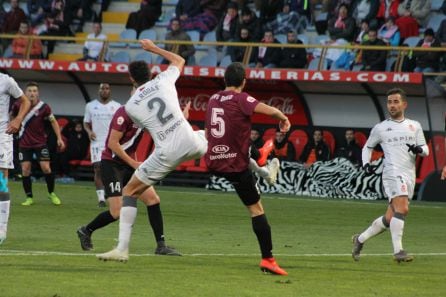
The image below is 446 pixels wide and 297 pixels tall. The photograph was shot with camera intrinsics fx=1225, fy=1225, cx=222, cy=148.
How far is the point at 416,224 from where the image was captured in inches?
765

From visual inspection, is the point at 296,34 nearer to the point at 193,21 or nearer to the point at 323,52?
the point at 323,52

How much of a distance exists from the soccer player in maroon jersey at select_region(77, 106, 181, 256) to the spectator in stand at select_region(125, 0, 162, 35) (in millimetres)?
16919

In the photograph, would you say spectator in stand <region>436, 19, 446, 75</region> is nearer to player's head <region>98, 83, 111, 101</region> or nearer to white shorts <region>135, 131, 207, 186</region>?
player's head <region>98, 83, 111, 101</region>

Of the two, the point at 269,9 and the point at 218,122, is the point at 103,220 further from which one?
the point at 269,9

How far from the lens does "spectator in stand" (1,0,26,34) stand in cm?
3158

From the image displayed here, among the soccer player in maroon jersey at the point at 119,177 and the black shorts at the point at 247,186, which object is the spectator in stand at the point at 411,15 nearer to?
the soccer player in maroon jersey at the point at 119,177

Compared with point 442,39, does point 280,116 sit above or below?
above

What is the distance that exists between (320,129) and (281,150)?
3.86 feet

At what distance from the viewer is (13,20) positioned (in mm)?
31625

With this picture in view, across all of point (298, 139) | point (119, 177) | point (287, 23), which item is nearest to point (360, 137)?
point (298, 139)

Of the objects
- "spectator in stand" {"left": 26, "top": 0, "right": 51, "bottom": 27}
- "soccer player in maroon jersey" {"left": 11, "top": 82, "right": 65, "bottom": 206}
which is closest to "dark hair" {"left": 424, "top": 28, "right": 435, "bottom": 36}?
"soccer player in maroon jersey" {"left": 11, "top": 82, "right": 65, "bottom": 206}

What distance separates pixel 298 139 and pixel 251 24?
2884 mm

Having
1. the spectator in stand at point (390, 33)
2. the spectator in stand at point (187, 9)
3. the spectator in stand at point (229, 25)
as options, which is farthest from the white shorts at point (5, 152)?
the spectator in stand at point (187, 9)

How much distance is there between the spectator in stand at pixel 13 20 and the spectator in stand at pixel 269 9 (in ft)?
21.9
